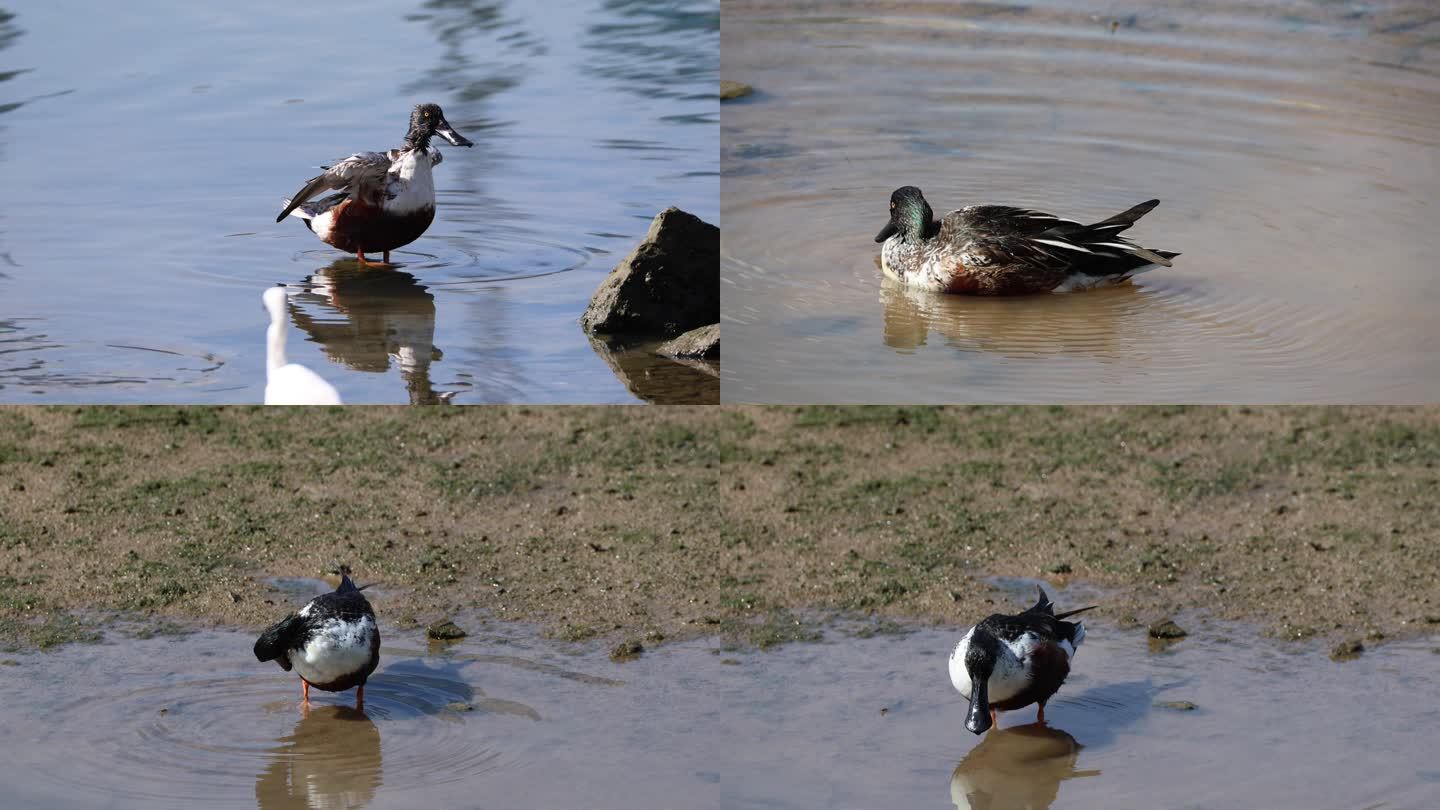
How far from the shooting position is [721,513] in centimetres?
695

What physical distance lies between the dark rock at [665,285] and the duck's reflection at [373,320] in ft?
1.94

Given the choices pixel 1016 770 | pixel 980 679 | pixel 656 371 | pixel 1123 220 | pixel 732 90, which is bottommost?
pixel 1016 770

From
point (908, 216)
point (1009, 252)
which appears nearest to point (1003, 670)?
point (1009, 252)

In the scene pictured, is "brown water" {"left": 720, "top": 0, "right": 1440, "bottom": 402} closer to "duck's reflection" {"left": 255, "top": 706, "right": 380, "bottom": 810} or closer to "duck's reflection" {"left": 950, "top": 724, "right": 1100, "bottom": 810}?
"duck's reflection" {"left": 950, "top": 724, "right": 1100, "bottom": 810}

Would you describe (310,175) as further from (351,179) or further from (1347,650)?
(1347,650)

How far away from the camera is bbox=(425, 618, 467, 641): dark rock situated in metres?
5.84

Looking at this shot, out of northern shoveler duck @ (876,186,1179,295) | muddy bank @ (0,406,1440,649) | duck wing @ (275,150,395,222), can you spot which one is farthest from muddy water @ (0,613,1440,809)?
duck wing @ (275,150,395,222)

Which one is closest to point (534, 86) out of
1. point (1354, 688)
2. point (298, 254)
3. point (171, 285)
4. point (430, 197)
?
point (430, 197)

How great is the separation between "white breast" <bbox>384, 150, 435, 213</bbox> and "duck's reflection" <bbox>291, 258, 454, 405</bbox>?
0.34m

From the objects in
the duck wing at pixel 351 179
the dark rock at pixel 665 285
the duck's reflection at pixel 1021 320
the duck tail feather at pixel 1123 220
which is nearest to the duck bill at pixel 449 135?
the duck wing at pixel 351 179

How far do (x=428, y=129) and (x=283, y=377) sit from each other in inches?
56.1

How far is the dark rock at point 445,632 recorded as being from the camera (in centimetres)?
584

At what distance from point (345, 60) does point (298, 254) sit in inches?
32.2

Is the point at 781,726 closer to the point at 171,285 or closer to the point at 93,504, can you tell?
the point at 171,285
